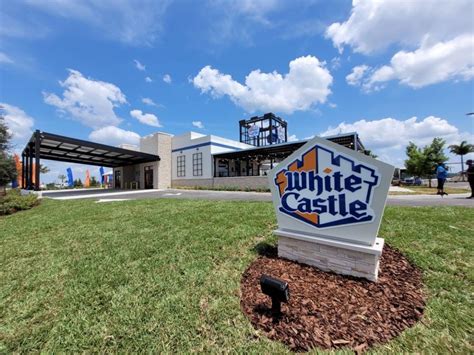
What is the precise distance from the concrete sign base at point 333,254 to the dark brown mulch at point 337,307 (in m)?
0.10

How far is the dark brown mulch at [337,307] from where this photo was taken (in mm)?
1787

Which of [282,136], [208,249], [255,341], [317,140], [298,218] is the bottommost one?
[255,341]

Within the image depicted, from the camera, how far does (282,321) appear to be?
197 cm

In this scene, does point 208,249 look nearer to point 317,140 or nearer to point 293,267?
point 293,267

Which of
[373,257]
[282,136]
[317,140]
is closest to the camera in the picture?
[373,257]

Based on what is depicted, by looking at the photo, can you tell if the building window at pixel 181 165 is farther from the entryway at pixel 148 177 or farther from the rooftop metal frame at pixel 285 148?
the rooftop metal frame at pixel 285 148

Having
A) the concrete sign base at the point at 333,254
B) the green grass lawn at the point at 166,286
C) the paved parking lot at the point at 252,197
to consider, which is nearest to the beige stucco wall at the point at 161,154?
the paved parking lot at the point at 252,197

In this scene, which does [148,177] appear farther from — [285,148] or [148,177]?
[285,148]

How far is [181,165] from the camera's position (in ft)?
74.1

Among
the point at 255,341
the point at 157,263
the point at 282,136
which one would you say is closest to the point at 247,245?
the point at 157,263

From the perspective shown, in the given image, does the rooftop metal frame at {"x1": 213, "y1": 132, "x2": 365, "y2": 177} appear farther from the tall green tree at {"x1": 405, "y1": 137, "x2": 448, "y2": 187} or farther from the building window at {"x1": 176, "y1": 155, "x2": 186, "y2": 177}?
the tall green tree at {"x1": 405, "y1": 137, "x2": 448, "y2": 187}

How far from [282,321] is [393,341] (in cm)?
92

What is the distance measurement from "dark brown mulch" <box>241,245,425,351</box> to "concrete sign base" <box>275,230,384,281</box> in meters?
0.10

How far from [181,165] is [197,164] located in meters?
2.47
